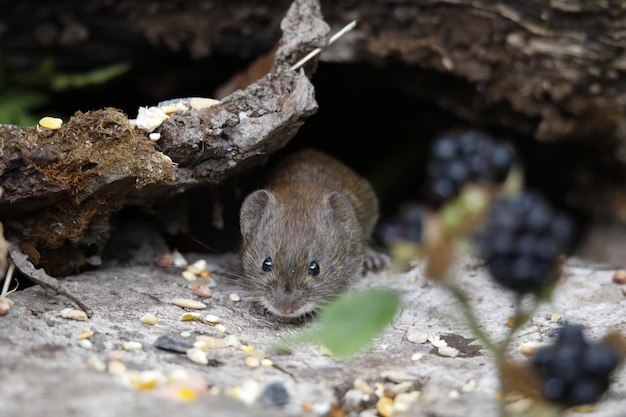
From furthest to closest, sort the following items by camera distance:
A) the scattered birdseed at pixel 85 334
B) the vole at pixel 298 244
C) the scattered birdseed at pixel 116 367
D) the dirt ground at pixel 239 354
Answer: the vole at pixel 298 244
the scattered birdseed at pixel 85 334
the scattered birdseed at pixel 116 367
the dirt ground at pixel 239 354

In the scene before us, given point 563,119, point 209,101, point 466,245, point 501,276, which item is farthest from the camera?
point 563,119

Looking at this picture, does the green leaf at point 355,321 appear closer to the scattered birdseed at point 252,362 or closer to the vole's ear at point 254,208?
the scattered birdseed at point 252,362

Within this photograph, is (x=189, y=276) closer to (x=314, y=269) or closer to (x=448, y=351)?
(x=314, y=269)

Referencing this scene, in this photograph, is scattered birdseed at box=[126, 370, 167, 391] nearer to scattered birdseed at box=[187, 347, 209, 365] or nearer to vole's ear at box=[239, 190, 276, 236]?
scattered birdseed at box=[187, 347, 209, 365]

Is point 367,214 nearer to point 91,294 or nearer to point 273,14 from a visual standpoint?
point 273,14

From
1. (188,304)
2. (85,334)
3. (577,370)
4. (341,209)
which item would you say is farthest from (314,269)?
(577,370)

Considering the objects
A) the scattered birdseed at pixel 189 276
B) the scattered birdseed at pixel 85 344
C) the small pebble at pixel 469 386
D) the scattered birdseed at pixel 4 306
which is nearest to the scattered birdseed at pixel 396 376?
the small pebble at pixel 469 386

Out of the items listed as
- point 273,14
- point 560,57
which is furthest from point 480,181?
point 273,14

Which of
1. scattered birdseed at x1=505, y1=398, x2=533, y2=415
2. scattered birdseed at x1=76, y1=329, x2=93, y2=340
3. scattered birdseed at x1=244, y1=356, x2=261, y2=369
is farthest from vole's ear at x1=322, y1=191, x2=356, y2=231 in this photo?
scattered birdseed at x1=505, y1=398, x2=533, y2=415
